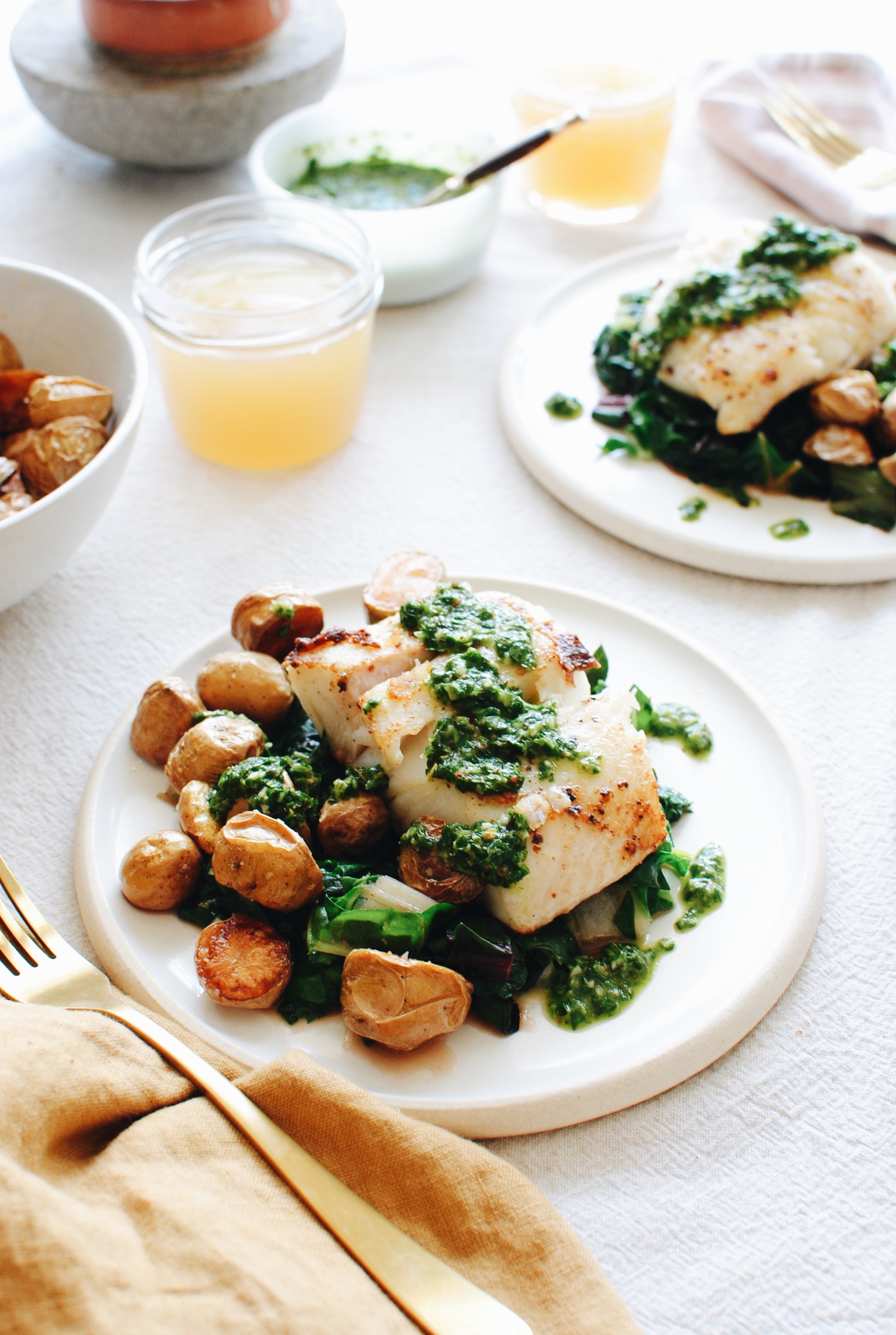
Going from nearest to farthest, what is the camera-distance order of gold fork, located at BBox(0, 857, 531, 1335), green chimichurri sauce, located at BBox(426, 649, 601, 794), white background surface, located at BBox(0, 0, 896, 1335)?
gold fork, located at BBox(0, 857, 531, 1335)
white background surface, located at BBox(0, 0, 896, 1335)
green chimichurri sauce, located at BBox(426, 649, 601, 794)

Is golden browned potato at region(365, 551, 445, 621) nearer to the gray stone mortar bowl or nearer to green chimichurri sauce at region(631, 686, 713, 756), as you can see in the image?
green chimichurri sauce at region(631, 686, 713, 756)

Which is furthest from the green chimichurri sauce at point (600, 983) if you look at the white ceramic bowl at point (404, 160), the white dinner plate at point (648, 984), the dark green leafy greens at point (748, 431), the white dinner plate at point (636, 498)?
the white ceramic bowl at point (404, 160)

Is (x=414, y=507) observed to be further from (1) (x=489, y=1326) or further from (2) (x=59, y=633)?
(1) (x=489, y=1326)

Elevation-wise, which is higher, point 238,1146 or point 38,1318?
point 38,1318

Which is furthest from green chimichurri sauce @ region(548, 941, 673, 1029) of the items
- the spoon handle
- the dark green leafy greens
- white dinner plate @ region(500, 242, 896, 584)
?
the spoon handle

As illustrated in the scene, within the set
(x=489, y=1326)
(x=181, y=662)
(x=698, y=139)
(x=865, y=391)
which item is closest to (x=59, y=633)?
(x=181, y=662)
